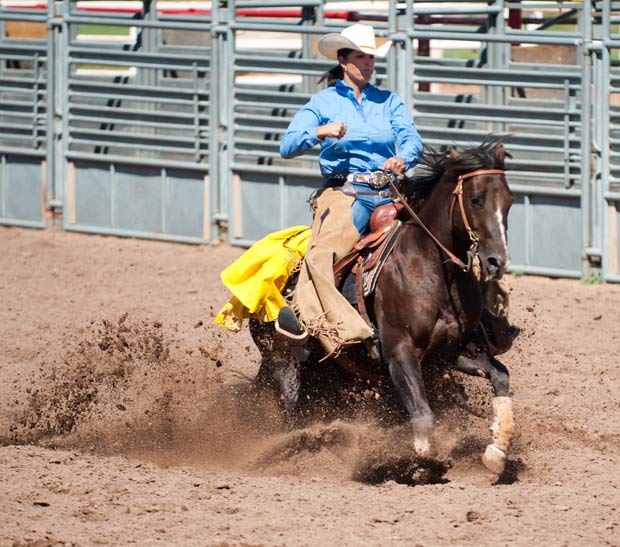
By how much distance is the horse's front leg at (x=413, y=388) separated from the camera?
5605 millimetres

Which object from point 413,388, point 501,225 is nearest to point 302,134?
point 501,225

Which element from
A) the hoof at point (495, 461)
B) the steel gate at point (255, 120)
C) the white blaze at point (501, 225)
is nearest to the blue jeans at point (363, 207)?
the white blaze at point (501, 225)

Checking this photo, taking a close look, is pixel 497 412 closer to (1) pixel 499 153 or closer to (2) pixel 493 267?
(2) pixel 493 267

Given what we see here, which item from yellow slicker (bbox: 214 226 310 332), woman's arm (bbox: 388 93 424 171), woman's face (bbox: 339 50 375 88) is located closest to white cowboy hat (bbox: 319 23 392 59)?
woman's face (bbox: 339 50 375 88)

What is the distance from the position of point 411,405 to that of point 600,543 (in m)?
1.33

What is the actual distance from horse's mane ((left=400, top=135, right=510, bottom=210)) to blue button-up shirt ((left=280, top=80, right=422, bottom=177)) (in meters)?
0.12

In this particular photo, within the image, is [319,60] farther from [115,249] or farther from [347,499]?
[347,499]

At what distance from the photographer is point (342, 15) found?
51.9ft

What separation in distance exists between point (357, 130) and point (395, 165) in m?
0.35

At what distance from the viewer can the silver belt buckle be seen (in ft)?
20.0

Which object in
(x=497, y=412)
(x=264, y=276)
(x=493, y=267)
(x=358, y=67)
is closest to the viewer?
(x=493, y=267)

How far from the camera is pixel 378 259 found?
604 cm

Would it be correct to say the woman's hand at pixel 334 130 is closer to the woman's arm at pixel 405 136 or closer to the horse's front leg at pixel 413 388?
the woman's arm at pixel 405 136

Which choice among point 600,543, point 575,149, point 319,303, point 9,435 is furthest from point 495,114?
point 600,543
